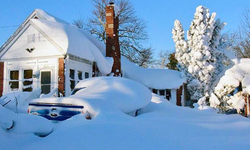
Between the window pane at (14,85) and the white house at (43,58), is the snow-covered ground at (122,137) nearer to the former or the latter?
the white house at (43,58)

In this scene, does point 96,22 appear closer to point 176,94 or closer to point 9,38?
point 176,94

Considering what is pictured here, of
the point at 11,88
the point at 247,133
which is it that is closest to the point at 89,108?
the point at 247,133

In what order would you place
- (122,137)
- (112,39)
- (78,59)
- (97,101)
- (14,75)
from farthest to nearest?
(112,39), (14,75), (78,59), (97,101), (122,137)

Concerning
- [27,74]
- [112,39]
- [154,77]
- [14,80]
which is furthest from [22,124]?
[154,77]

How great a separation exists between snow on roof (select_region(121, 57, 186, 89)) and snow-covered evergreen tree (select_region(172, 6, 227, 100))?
97cm

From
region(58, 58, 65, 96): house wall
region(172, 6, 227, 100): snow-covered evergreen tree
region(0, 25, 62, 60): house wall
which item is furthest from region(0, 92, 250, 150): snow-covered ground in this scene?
A: region(172, 6, 227, 100): snow-covered evergreen tree

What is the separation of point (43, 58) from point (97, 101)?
7.87 metres

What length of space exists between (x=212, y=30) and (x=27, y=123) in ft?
58.4

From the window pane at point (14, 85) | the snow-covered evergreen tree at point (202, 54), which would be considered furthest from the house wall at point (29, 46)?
the snow-covered evergreen tree at point (202, 54)

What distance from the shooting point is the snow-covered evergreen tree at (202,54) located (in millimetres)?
18453

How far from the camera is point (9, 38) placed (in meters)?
12.6

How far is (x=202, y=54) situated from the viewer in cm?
1866

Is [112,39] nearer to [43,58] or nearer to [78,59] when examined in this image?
[78,59]

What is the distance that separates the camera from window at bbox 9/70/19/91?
12391mm
